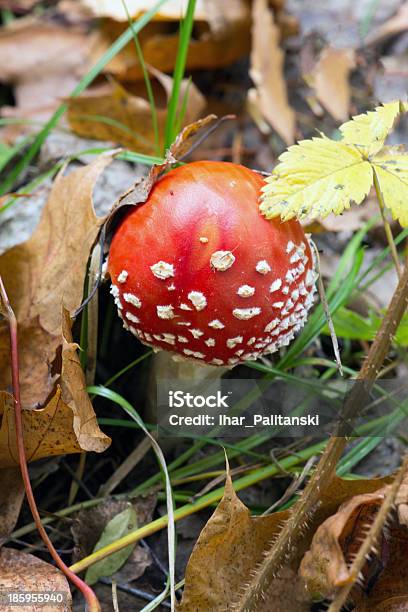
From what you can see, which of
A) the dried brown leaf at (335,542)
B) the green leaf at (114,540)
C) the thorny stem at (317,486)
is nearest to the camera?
the dried brown leaf at (335,542)

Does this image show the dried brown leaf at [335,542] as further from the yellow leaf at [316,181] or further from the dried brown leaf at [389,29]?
the dried brown leaf at [389,29]

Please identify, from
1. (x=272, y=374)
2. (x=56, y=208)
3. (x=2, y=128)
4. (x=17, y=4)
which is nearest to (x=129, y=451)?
(x=272, y=374)

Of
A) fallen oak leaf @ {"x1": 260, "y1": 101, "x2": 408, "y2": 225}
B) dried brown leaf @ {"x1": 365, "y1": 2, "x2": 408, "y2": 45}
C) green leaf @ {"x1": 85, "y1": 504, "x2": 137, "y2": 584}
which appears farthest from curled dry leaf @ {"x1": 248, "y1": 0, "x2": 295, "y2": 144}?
green leaf @ {"x1": 85, "y1": 504, "x2": 137, "y2": 584}

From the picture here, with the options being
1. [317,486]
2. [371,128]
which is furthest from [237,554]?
[371,128]

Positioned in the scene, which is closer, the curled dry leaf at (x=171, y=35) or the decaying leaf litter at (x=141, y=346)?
the decaying leaf litter at (x=141, y=346)

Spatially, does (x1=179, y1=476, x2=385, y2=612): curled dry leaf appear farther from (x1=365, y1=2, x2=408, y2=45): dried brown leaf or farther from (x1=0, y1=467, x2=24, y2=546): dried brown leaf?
(x1=365, y1=2, x2=408, y2=45): dried brown leaf

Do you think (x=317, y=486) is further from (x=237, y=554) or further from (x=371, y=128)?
(x=371, y=128)

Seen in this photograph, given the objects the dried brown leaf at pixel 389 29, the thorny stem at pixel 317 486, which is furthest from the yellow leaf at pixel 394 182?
the dried brown leaf at pixel 389 29
